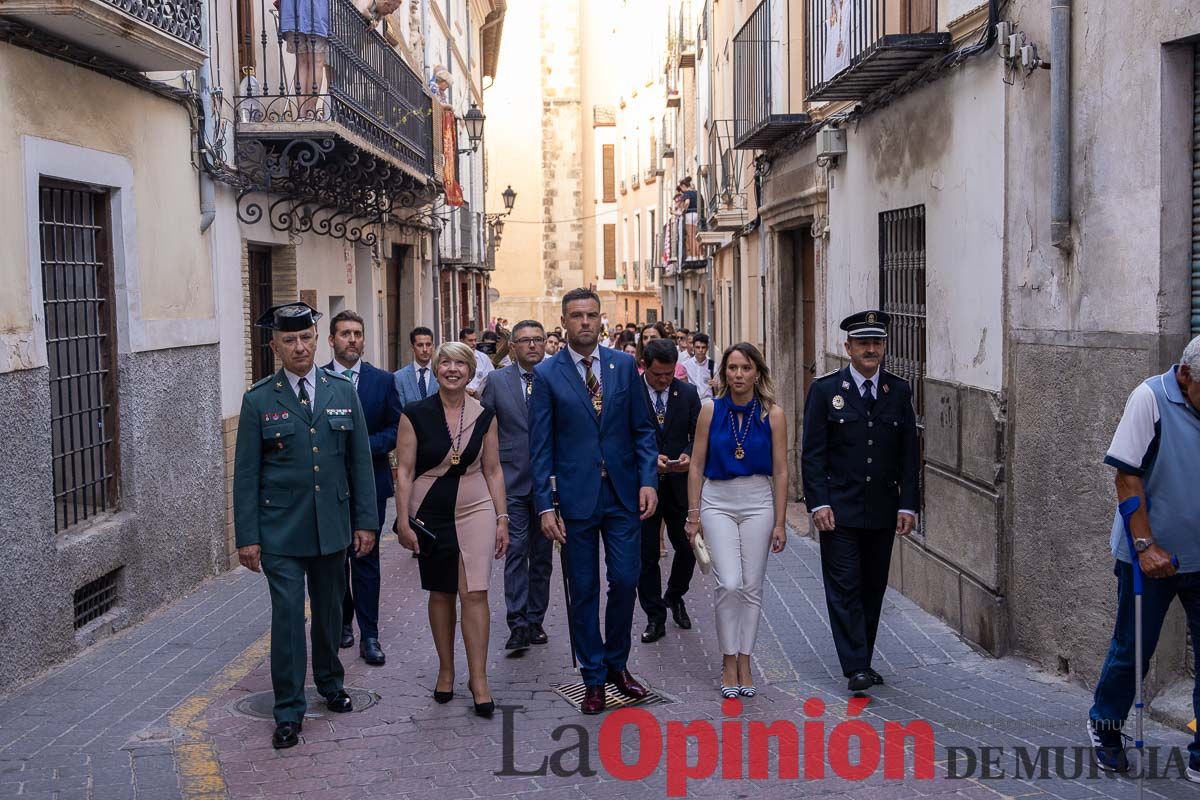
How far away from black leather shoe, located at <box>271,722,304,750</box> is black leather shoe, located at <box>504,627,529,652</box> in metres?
Result: 1.95

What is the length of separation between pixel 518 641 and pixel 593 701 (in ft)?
4.73

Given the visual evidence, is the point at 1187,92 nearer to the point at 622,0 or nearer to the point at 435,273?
the point at 435,273

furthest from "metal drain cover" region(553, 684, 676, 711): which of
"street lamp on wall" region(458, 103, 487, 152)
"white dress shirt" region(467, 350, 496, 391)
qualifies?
"street lamp on wall" region(458, 103, 487, 152)

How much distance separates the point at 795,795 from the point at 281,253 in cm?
1029

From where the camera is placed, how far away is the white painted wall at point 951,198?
26.8 ft

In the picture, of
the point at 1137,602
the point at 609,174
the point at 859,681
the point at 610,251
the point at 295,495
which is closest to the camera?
the point at 1137,602

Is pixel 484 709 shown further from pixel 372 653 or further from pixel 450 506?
pixel 372 653

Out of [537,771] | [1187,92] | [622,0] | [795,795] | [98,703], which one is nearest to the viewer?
[795,795]

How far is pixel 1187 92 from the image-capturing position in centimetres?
636

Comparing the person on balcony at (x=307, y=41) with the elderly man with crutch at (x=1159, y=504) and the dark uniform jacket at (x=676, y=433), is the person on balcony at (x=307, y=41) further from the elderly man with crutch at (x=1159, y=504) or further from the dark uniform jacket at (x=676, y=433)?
the elderly man with crutch at (x=1159, y=504)

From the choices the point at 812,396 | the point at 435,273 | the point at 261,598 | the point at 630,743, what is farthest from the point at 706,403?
the point at 435,273

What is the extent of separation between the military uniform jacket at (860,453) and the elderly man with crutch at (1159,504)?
1.70 meters

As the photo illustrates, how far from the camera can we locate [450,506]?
6812 millimetres

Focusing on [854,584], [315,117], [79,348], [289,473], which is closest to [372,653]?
[289,473]
